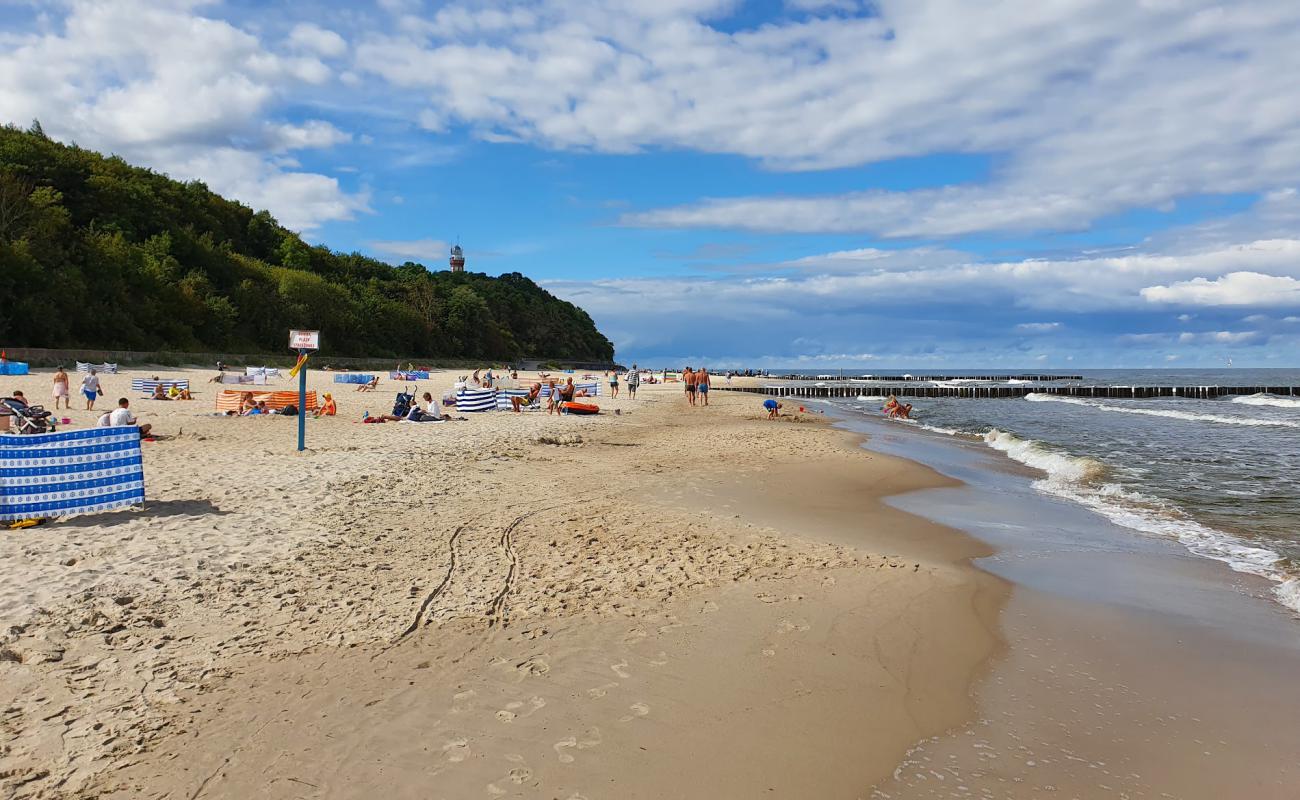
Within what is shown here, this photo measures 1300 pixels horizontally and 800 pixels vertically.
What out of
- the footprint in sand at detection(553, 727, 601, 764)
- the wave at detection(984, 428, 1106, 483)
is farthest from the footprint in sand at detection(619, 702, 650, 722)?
the wave at detection(984, 428, 1106, 483)

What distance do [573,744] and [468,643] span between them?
1460 millimetres

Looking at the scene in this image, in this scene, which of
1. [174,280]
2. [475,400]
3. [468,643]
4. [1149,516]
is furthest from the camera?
[174,280]

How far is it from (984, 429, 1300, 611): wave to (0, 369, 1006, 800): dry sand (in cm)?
287

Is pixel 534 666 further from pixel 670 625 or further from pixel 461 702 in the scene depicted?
pixel 670 625

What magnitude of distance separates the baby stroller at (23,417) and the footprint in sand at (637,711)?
11424 mm

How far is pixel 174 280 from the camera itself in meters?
52.4

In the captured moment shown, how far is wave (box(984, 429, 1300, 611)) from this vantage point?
7457 mm

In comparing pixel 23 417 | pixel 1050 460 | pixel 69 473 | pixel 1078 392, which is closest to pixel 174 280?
pixel 23 417

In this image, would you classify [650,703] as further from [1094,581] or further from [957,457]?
[957,457]

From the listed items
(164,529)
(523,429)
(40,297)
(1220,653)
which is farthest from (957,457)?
(40,297)

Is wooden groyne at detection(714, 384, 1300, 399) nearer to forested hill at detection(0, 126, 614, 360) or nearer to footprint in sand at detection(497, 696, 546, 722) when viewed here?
forested hill at detection(0, 126, 614, 360)

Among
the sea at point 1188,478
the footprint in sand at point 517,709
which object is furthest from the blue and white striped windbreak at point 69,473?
the sea at point 1188,478

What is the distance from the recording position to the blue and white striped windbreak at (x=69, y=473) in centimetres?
677

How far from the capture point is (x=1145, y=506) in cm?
1095
